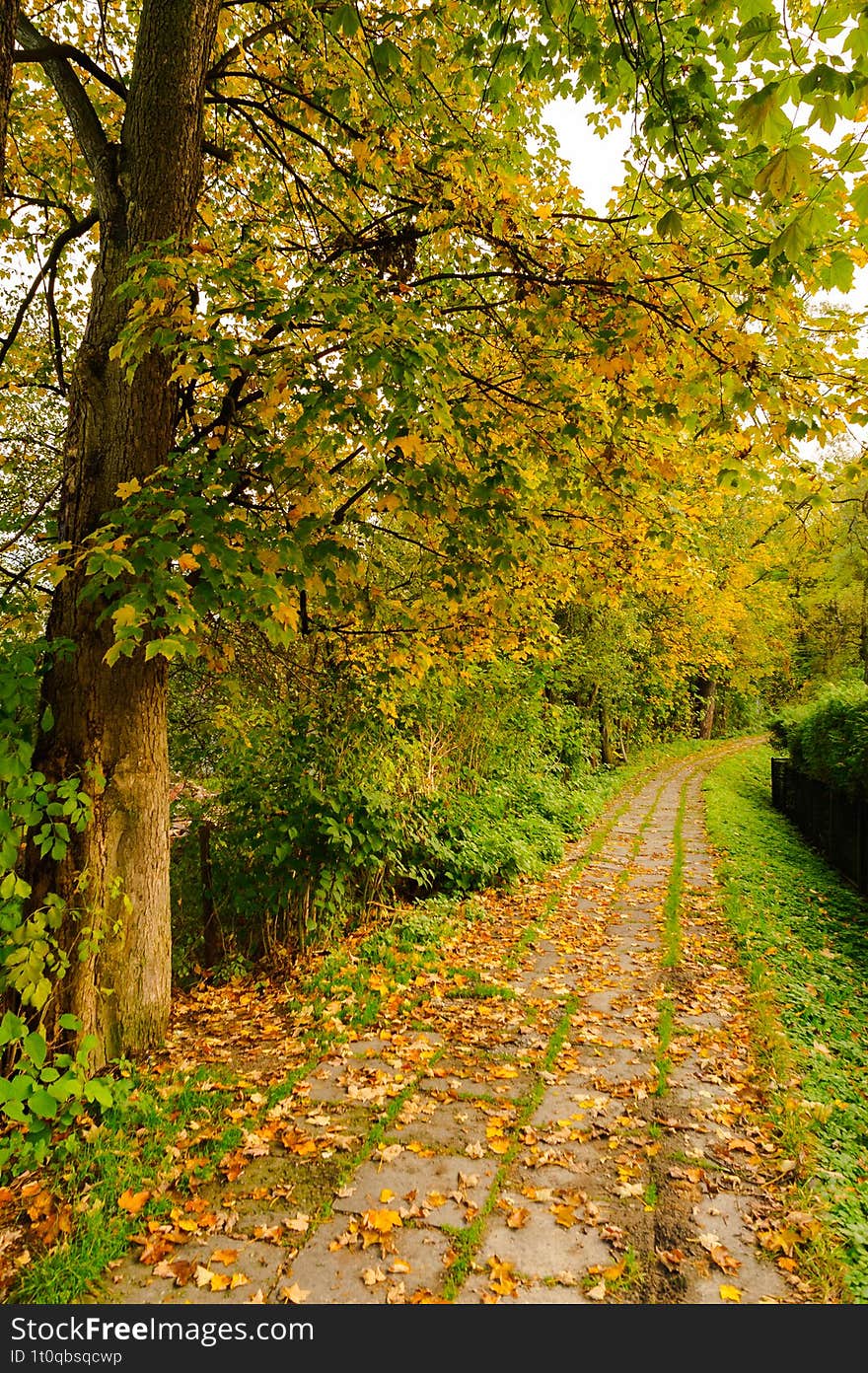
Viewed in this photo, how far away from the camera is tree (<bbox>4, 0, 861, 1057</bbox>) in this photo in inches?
143

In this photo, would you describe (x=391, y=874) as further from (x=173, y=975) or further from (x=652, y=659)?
(x=652, y=659)

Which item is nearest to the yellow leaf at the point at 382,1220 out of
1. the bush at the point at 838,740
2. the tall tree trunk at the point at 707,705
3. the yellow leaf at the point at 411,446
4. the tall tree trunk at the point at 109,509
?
the tall tree trunk at the point at 109,509

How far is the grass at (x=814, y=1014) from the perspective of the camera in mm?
3293

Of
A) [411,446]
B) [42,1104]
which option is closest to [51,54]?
[411,446]

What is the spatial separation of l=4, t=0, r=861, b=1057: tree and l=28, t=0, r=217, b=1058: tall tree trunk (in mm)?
16

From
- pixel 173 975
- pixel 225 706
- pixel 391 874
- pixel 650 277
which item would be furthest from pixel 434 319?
pixel 173 975

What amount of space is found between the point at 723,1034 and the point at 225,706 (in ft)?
15.7

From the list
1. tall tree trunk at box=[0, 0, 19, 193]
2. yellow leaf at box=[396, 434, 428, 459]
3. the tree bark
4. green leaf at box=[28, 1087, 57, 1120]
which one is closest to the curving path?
green leaf at box=[28, 1087, 57, 1120]

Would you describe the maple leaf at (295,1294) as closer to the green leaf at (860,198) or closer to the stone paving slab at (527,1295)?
the stone paving slab at (527,1295)

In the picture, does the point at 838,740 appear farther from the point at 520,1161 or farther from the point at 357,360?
the point at 357,360

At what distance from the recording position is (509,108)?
5207 millimetres

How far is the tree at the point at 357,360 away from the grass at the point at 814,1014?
131 inches

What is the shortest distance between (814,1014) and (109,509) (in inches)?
234

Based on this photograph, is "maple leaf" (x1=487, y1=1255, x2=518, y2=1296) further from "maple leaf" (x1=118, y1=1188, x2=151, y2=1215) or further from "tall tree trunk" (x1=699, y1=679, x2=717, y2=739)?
"tall tree trunk" (x1=699, y1=679, x2=717, y2=739)
